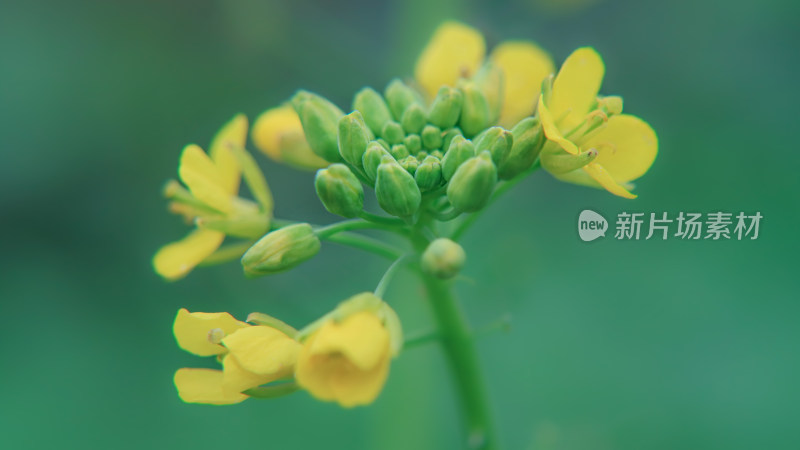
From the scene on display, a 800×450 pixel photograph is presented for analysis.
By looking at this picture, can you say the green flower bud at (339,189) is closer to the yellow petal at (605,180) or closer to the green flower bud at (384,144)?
the green flower bud at (384,144)

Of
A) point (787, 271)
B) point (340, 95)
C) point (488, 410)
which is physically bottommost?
point (488, 410)

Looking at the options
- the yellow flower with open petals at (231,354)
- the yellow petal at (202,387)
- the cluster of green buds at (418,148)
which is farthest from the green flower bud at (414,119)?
the yellow petal at (202,387)

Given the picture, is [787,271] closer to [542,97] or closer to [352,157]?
[542,97]

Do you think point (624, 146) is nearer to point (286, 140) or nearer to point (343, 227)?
point (343, 227)

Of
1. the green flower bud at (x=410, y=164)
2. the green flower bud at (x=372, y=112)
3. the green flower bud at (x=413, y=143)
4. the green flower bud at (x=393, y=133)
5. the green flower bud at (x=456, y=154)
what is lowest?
the green flower bud at (x=456, y=154)

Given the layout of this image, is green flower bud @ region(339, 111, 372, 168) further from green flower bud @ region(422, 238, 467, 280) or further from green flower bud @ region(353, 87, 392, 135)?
green flower bud @ region(422, 238, 467, 280)

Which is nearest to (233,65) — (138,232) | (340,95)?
(340,95)
